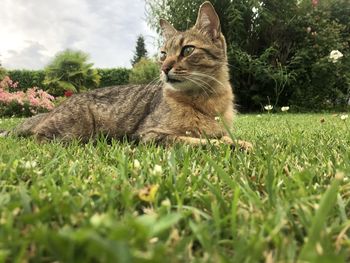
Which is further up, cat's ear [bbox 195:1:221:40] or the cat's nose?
cat's ear [bbox 195:1:221:40]

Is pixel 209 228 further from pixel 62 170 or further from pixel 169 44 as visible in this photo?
pixel 169 44

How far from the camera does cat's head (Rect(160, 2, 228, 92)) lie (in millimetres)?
4008

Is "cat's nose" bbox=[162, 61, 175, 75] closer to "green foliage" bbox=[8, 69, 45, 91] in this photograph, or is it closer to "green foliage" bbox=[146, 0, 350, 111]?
"green foliage" bbox=[146, 0, 350, 111]

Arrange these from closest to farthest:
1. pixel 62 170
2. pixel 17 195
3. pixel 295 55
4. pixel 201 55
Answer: pixel 17 195, pixel 62 170, pixel 201 55, pixel 295 55

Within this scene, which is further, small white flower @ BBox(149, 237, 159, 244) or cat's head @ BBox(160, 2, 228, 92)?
cat's head @ BBox(160, 2, 228, 92)

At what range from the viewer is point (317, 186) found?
165 cm

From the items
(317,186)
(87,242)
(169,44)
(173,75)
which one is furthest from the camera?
(169,44)

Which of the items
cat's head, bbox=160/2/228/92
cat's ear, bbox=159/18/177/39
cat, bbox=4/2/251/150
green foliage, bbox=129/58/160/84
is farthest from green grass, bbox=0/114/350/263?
green foliage, bbox=129/58/160/84

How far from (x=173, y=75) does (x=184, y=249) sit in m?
3.11

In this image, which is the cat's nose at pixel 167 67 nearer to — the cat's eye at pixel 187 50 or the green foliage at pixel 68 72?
the cat's eye at pixel 187 50

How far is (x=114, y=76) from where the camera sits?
74.9 ft

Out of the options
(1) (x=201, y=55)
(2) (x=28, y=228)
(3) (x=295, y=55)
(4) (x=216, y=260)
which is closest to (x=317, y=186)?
(4) (x=216, y=260)

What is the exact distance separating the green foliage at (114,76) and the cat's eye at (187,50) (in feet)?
61.6

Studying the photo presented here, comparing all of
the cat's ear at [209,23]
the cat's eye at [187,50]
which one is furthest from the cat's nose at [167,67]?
the cat's ear at [209,23]
